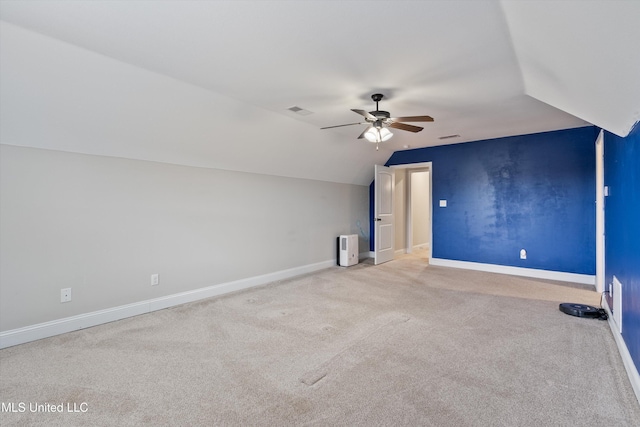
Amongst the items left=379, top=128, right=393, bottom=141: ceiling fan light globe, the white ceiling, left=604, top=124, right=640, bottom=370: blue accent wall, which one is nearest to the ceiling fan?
left=379, top=128, right=393, bottom=141: ceiling fan light globe

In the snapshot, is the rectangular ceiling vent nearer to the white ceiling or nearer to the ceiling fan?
the white ceiling

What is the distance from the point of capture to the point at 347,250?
616cm

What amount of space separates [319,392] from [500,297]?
10.5ft

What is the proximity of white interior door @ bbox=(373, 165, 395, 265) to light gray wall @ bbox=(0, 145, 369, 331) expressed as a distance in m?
2.06

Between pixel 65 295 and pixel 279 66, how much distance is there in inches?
120

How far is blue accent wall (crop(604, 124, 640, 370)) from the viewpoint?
2.09m

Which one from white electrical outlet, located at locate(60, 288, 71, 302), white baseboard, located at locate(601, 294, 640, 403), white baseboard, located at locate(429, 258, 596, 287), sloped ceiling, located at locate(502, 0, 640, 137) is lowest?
white baseboard, located at locate(601, 294, 640, 403)

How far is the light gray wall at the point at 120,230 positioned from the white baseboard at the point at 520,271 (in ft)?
10.9

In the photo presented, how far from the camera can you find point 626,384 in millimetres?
2098

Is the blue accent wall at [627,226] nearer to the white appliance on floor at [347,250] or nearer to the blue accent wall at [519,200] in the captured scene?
the blue accent wall at [519,200]

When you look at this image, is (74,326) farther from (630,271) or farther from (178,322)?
(630,271)

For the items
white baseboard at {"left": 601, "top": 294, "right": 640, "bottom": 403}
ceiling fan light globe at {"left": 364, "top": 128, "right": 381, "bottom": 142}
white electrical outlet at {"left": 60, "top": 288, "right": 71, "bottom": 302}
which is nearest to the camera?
white baseboard at {"left": 601, "top": 294, "right": 640, "bottom": 403}

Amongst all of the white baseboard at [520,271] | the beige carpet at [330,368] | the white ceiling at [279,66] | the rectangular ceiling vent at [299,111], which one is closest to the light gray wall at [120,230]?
the white ceiling at [279,66]

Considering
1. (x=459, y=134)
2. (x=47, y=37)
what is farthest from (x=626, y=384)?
(x=47, y=37)
